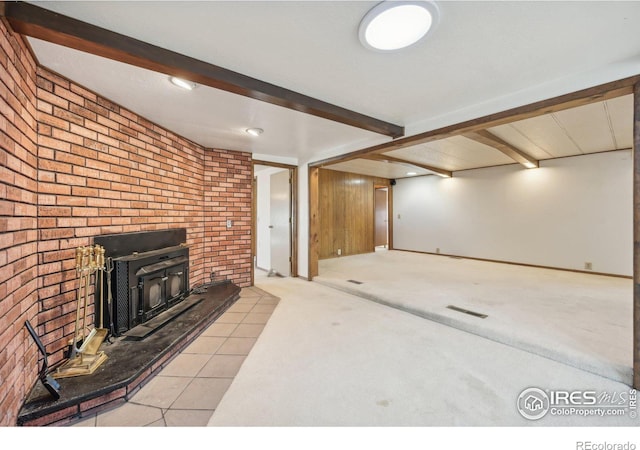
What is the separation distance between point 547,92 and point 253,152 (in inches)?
139

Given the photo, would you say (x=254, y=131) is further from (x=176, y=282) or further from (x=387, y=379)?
(x=387, y=379)

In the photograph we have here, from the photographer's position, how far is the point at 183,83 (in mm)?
1984

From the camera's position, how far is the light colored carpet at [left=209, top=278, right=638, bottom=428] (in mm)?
1467

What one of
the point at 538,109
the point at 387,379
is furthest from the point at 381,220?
the point at 387,379

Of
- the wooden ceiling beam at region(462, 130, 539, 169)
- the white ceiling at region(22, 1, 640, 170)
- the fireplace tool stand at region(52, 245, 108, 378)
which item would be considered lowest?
the fireplace tool stand at region(52, 245, 108, 378)

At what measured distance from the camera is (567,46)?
1.59 metres

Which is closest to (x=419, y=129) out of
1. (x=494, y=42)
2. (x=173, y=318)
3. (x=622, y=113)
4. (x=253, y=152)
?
(x=494, y=42)

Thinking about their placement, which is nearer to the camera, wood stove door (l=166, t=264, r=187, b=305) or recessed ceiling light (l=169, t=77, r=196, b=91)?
recessed ceiling light (l=169, t=77, r=196, b=91)

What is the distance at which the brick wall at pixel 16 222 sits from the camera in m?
1.27

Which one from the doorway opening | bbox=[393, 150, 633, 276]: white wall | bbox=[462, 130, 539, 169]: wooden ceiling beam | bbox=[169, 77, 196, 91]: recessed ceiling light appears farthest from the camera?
the doorway opening

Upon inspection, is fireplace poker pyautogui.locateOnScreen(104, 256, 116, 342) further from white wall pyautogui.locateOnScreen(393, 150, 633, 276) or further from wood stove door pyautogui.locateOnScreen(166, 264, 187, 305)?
white wall pyautogui.locateOnScreen(393, 150, 633, 276)

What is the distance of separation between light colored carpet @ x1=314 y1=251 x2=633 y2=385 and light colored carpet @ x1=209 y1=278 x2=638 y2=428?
0.12 m

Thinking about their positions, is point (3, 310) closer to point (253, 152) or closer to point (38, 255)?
point (38, 255)

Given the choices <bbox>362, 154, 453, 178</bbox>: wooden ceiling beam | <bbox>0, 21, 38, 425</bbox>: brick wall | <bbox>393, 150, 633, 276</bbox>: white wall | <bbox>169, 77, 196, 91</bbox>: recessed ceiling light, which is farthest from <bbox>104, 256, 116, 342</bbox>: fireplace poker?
<bbox>393, 150, 633, 276</bbox>: white wall
